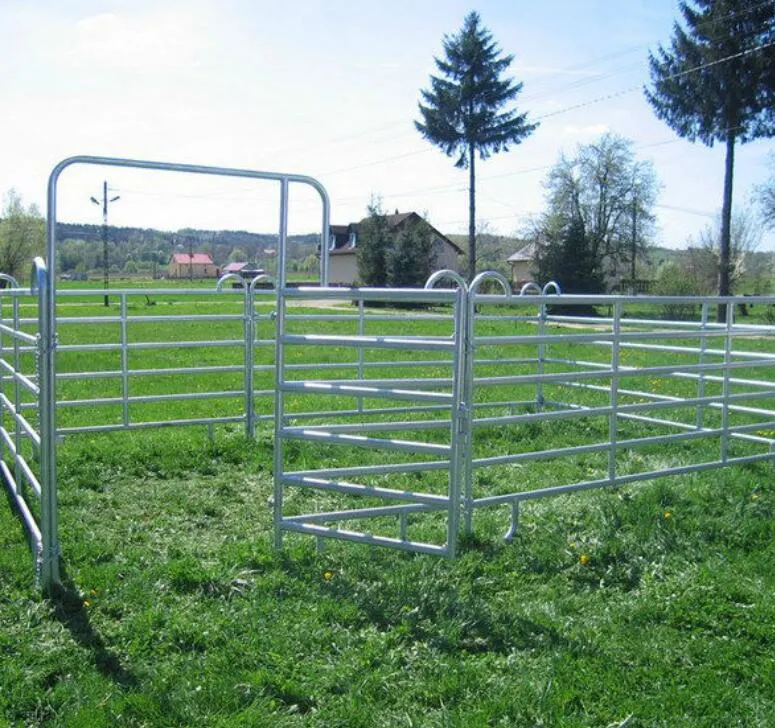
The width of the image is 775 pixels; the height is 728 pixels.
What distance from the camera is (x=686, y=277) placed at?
34844 millimetres

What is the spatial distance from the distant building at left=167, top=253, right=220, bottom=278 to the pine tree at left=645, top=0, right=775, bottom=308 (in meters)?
22.2

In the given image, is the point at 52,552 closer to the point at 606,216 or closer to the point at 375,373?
the point at 375,373

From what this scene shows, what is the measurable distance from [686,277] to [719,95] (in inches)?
383

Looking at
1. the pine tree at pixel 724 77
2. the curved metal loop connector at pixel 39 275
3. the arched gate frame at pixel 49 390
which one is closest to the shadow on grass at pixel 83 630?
the arched gate frame at pixel 49 390

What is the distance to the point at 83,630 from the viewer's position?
3709 millimetres

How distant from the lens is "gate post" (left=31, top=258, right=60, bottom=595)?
392 cm

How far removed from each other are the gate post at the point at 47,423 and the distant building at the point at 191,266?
11.3ft

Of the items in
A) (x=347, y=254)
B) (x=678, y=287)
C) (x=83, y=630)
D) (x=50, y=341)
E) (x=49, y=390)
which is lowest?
(x=83, y=630)

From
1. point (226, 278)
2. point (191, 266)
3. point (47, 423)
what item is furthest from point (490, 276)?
point (191, 266)

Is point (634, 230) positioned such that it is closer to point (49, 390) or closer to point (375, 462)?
point (375, 462)

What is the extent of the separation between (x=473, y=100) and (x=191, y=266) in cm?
2834

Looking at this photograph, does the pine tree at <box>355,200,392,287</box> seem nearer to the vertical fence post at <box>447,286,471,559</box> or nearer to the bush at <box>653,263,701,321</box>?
the bush at <box>653,263,701,321</box>

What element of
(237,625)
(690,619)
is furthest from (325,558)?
(690,619)

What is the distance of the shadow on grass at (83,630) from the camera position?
131 inches
